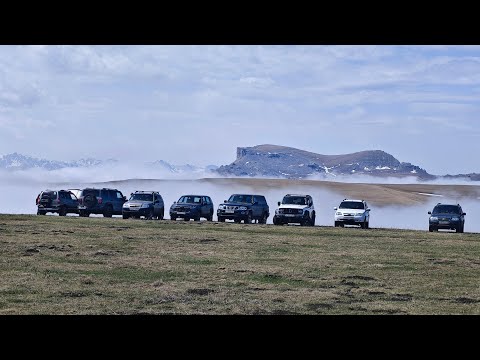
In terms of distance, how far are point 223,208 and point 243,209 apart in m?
1.08

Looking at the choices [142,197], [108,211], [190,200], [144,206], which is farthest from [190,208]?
[108,211]

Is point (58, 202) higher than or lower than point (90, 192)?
lower

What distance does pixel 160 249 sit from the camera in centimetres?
2784

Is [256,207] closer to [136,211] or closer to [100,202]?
[136,211]

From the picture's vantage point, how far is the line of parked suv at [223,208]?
146ft

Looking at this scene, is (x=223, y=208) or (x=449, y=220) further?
(x=223, y=208)

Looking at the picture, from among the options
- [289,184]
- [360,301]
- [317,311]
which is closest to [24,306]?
[317,311]

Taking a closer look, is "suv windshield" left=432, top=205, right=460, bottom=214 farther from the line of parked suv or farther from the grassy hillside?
the grassy hillside

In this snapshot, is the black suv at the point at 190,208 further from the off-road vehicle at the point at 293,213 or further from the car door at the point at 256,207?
the off-road vehicle at the point at 293,213

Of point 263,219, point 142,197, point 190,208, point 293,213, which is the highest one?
point 142,197

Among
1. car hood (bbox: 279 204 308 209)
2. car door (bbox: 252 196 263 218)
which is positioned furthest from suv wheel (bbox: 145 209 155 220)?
car hood (bbox: 279 204 308 209)

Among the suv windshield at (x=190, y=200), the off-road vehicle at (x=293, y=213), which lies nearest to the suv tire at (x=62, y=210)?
the suv windshield at (x=190, y=200)

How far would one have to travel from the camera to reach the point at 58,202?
153ft
